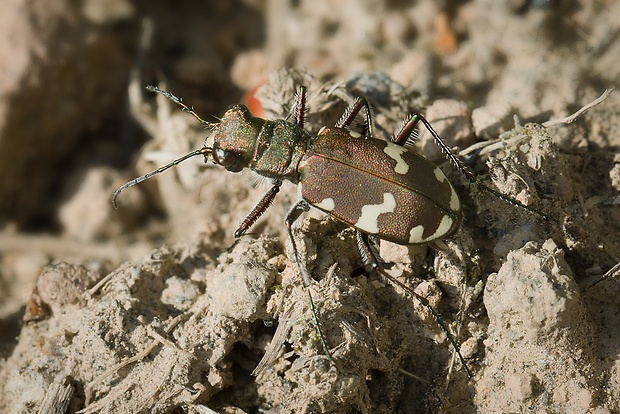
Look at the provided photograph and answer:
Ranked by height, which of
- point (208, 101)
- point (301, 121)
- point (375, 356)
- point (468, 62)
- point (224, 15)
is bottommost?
point (375, 356)

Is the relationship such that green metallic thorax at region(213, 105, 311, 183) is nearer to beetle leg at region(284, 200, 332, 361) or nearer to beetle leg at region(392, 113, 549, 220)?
beetle leg at region(284, 200, 332, 361)

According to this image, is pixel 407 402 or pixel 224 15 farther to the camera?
pixel 224 15

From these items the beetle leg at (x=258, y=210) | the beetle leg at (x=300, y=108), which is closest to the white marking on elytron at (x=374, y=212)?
the beetle leg at (x=258, y=210)

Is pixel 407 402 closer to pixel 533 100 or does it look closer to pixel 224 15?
pixel 533 100

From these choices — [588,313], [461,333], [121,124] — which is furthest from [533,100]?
[121,124]

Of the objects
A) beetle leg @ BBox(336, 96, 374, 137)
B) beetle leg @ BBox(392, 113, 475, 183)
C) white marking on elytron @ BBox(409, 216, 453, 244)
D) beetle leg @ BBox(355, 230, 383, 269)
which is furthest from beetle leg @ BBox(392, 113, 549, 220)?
beetle leg @ BBox(355, 230, 383, 269)

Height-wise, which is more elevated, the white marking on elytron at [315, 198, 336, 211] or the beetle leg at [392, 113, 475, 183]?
the beetle leg at [392, 113, 475, 183]
